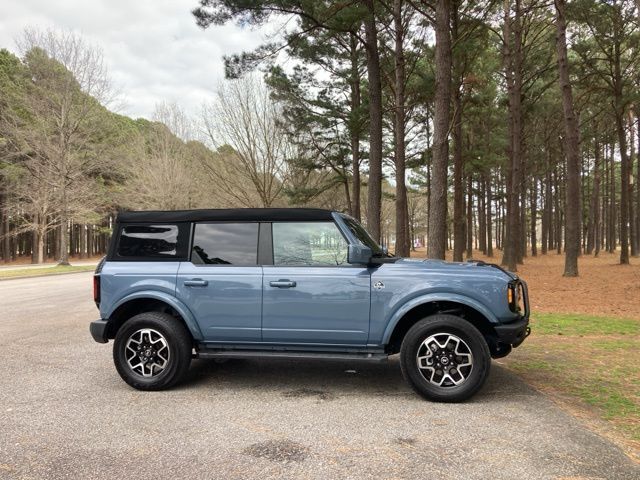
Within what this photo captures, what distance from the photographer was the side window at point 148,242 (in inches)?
204

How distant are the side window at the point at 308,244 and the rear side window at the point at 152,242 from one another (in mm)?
1079

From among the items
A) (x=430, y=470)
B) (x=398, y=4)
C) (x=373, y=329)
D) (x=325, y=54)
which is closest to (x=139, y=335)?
(x=373, y=329)

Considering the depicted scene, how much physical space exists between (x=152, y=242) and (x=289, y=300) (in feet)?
5.74

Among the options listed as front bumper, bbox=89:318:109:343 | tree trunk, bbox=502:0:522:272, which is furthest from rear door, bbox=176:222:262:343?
tree trunk, bbox=502:0:522:272

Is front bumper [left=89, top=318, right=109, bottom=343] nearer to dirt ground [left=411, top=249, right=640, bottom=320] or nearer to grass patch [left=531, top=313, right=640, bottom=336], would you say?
grass patch [left=531, top=313, right=640, bottom=336]

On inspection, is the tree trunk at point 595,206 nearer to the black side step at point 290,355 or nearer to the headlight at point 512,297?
the headlight at point 512,297

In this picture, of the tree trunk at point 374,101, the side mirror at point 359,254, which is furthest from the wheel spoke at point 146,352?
the tree trunk at point 374,101

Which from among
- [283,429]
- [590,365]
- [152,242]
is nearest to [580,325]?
[590,365]

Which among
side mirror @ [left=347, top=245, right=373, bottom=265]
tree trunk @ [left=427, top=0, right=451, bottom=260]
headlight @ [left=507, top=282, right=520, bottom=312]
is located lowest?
headlight @ [left=507, top=282, right=520, bottom=312]

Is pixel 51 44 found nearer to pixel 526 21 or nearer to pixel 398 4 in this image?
pixel 398 4

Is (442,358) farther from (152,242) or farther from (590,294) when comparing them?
(590,294)

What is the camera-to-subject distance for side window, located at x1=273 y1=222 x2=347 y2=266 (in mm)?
4863

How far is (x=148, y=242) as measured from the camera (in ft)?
17.2

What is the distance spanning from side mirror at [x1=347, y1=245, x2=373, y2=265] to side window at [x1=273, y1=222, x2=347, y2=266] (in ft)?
0.99
